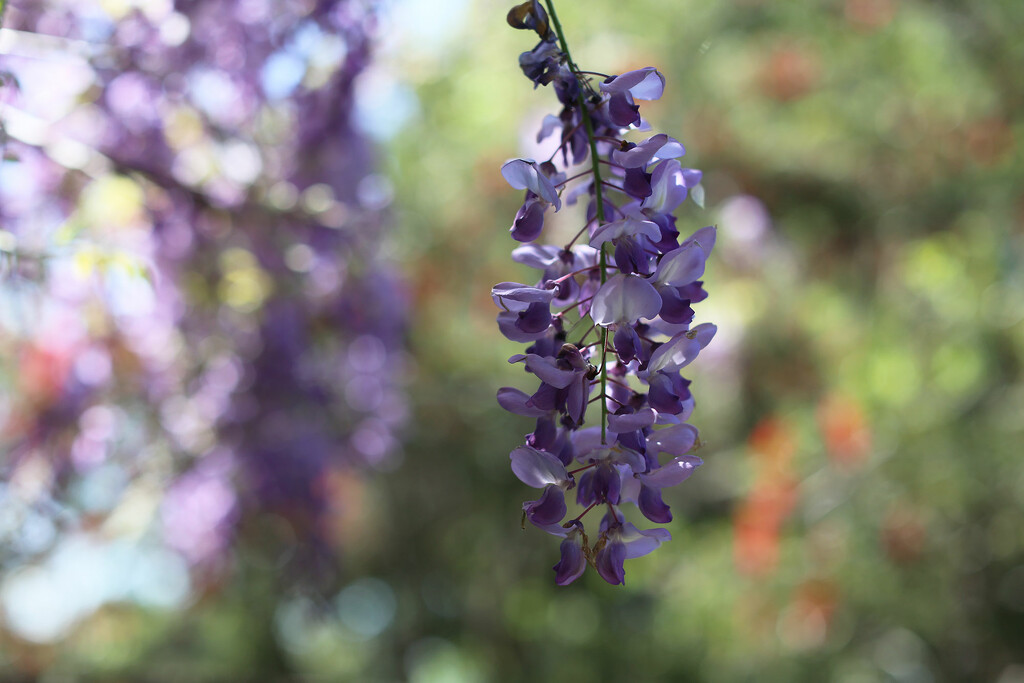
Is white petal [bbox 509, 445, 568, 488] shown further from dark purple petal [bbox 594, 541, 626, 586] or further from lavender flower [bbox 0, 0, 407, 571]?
lavender flower [bbox 0, 0, 407, 571]

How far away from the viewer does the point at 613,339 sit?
0.47m

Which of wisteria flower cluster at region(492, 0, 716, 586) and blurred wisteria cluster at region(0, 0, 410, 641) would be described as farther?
blurred wisteria cluster at region(0, 0, 410, 641)

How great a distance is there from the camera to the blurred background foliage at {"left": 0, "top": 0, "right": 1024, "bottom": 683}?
209 centimetres

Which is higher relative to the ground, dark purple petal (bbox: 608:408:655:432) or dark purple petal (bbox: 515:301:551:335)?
dark purple petal (bbox: 515:301:551:335)

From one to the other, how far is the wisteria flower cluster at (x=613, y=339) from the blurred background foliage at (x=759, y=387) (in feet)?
4.45

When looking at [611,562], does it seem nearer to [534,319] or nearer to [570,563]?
[570,563]

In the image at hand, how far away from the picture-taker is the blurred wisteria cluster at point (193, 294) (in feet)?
4.11

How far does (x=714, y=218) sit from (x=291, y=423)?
1.49 meters

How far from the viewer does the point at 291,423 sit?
1.85 metres

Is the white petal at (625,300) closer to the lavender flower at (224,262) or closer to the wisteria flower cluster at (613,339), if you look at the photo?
the wisteria flower cluster at (613,339)

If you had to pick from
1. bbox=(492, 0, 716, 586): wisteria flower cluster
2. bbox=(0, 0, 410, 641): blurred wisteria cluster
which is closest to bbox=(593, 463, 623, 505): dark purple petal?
bbox=(492, 0, 716, 586): wisteria flower cluster

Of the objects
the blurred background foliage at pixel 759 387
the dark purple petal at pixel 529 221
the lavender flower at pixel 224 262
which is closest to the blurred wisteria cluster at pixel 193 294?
the lavender flower at pixel 224 262

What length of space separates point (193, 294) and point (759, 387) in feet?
6.31

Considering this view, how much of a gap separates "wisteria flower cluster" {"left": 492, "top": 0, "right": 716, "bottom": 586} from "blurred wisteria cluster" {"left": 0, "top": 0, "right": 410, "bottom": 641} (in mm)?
655
